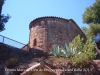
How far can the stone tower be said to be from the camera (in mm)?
15773

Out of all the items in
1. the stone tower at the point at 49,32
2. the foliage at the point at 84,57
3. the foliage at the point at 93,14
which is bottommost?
the foliage at the point at 84,57

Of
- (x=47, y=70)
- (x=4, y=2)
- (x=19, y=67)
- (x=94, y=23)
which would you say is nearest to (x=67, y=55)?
(x=19, y=67)

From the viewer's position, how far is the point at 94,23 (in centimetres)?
1817

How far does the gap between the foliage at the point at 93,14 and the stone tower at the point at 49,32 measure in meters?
2.54

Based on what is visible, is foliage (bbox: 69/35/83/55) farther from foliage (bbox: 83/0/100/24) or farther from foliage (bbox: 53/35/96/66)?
foliage (bbox: 83/0/100/24)

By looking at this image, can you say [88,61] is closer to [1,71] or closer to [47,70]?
[47,70]

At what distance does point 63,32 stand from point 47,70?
11144 millimetres

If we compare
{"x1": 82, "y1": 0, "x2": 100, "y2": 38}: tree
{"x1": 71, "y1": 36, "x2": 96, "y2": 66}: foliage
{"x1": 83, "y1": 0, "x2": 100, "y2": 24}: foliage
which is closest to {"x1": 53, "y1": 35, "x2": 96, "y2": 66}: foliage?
{"x1": 71, "y1": 36, "x2": 96, "y2": 66}: foliage

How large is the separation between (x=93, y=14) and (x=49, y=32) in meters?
6.47

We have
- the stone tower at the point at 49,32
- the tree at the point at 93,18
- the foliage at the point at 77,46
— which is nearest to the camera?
the foliage at the point at 77,46

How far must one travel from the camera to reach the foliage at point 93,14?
18044 millimetres

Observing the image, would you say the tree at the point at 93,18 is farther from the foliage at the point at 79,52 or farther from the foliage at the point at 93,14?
the foliage at the point at 79,52

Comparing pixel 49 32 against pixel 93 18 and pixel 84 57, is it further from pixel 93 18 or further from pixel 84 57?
pixel 84 57

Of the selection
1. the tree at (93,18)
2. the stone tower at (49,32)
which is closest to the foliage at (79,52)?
the stone tower at (49,32)
